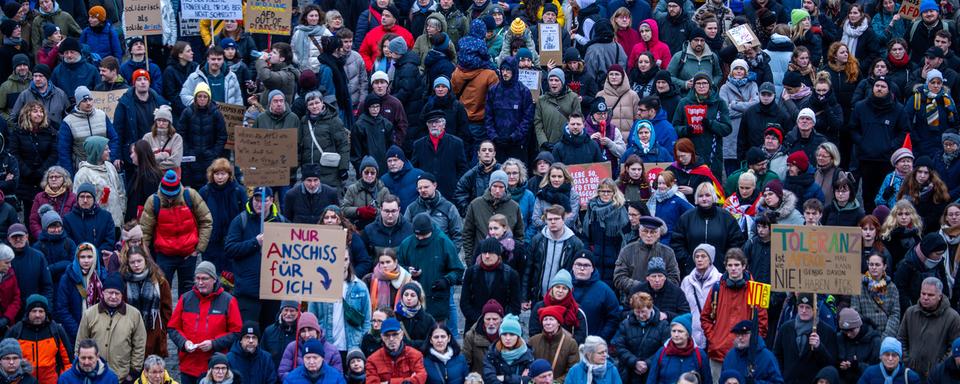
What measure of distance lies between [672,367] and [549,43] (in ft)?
25.2

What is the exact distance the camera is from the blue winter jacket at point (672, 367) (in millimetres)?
16125

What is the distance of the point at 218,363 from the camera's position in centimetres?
1598

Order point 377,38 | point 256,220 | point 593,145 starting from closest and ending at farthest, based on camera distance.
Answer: point 256,220
point 593,145
point 377,38

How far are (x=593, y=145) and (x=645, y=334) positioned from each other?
13.2 ft

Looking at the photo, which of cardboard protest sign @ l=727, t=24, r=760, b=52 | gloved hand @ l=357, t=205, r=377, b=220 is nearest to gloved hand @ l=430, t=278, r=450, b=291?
gloved hand @ l=357, t=205, r=377, b=220

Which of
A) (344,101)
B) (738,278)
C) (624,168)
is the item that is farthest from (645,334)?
(344,101)

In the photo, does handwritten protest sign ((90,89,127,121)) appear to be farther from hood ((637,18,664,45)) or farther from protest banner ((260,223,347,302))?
hood ((637,18,664,45))

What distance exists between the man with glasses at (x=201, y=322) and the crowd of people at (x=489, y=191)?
3 cm

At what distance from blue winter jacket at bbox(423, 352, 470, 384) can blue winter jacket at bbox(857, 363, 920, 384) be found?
3314mm

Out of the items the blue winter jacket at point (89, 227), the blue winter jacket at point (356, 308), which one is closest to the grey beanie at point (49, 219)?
the blue winter jacket at point (89, 227)

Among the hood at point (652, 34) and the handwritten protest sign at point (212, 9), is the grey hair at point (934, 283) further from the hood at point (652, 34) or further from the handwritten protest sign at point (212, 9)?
the handwritten protest sign at point (212, 9)

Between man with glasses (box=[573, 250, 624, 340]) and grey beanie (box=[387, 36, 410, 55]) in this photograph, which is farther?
grey beanie (box=[387, 36, 410, 55])

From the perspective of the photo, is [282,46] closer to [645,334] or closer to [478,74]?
[478,74]

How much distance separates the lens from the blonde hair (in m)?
18.4
